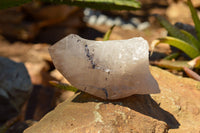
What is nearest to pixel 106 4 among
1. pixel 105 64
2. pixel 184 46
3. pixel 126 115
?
pixel 184 46

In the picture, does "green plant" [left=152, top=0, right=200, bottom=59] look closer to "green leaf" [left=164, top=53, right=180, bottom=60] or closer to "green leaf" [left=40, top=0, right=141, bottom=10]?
"green leaf" [left=164, top=53, right=180, bottom=60]

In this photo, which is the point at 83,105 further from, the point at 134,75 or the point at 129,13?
the point at 129,13

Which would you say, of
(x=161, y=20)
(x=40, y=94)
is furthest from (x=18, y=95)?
(x=161, y=20)

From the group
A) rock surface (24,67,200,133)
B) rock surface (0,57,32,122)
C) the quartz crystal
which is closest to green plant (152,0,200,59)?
rock surface (24,67,200,133)

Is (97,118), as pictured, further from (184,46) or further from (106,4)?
(184,46)

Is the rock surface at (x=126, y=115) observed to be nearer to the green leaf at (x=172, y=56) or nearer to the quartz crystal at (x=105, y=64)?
the quartz crystal at (x=105, y=64)

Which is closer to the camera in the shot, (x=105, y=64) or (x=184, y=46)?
(x=105, y=64)
